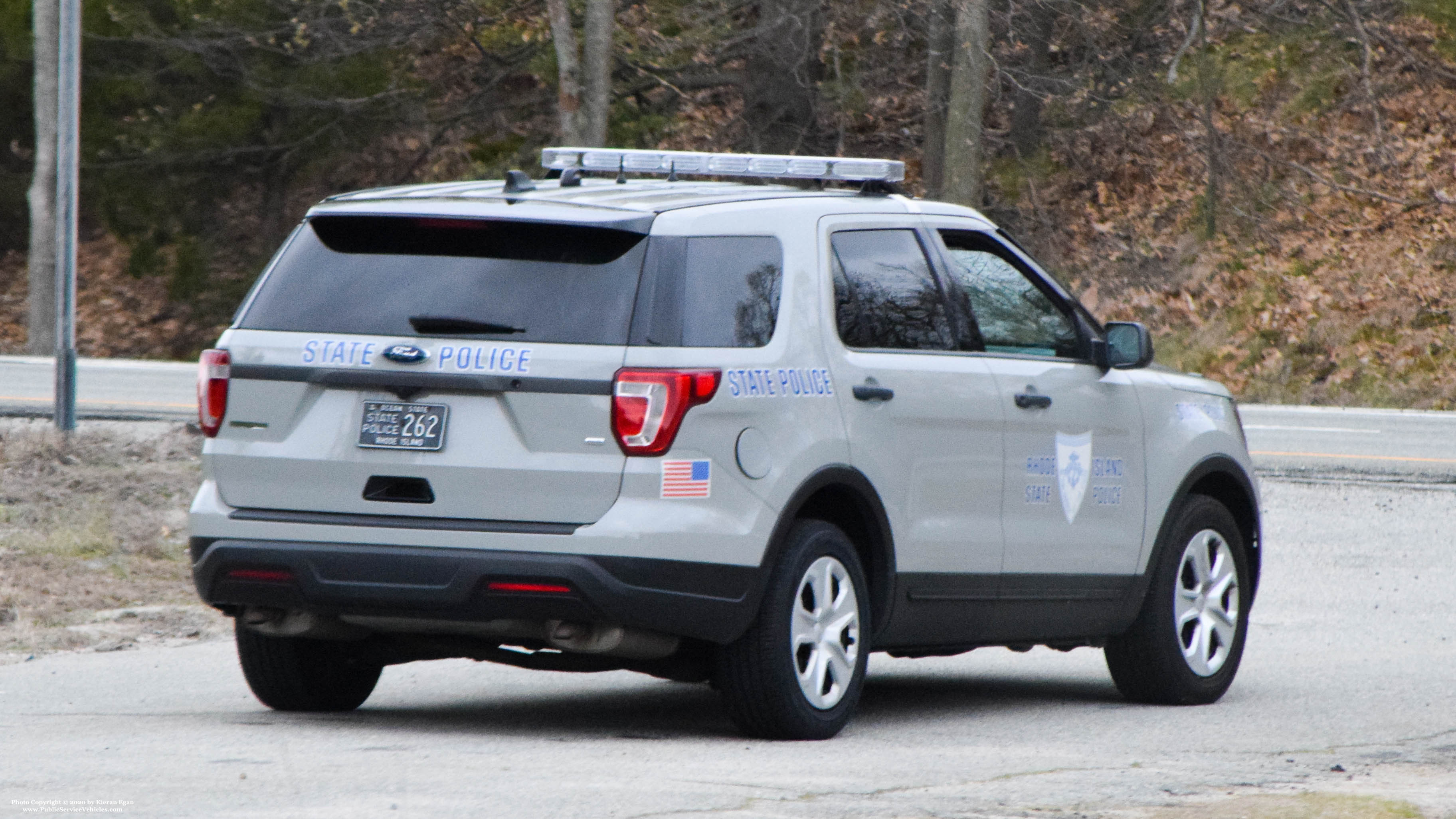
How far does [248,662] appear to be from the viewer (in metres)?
7.27

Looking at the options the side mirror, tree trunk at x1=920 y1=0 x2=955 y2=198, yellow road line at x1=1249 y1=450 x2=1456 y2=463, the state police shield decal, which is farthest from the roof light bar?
tree trunk at x1=920 y1=0 x2=955 y2=198

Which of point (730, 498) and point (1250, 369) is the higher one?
point (730, 498)

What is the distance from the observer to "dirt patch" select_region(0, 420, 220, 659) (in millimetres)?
9711

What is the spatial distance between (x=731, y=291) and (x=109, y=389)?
55.0 feet

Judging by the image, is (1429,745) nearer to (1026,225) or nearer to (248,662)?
(248,662)

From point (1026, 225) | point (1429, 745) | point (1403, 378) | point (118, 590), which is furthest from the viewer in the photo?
point (1026, 225)

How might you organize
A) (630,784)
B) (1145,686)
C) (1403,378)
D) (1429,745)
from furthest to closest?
(1403,378)
(1145,686)
(1429,745)
(630,784)

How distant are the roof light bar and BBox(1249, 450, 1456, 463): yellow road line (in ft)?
37.2

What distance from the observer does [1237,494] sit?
8.82 meters

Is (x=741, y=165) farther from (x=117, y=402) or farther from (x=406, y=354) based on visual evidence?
(x=117, y=402)

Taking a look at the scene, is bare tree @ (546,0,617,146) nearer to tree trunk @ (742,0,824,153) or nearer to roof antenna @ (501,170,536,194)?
tree trunk @ (742,0,824,153)

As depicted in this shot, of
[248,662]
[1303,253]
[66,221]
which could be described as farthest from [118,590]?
[1303,253]

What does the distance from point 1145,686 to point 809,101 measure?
20.6 m

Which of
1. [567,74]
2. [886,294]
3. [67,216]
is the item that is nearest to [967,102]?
[567,74]
